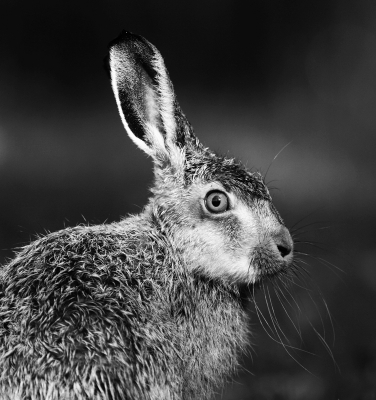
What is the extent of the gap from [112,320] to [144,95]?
1683mm

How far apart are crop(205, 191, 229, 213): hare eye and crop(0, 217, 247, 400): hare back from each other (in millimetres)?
352

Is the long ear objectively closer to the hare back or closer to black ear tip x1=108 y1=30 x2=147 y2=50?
black ear tip x1=108 y1=30 x2=147 y2=50

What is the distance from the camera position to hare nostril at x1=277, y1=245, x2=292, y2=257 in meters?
4.36

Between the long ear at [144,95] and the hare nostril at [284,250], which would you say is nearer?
the hare nostril at [284,250]

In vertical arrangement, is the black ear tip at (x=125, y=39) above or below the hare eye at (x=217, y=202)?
above

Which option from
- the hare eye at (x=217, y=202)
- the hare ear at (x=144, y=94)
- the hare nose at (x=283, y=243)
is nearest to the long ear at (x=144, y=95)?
the hare ear at (x=144, y=94)

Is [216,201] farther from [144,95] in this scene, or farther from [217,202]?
[144,95]

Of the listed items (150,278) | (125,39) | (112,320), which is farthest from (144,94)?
(112,320)

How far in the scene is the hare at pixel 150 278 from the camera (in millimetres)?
3557

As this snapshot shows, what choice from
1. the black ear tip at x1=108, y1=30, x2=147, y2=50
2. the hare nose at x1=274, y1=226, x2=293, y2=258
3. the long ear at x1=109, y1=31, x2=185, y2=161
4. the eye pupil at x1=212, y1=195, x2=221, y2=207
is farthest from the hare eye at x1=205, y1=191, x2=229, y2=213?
the black ear tip at x1=108, y1=30, x2=147, y2=50

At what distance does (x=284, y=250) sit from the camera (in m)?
4.38

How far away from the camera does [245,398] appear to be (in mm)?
5176

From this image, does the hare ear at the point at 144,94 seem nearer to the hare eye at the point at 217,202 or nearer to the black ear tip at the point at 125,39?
the black ear tip at the point at 125,39

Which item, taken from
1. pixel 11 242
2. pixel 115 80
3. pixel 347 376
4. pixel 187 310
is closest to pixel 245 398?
pixel 347 376
